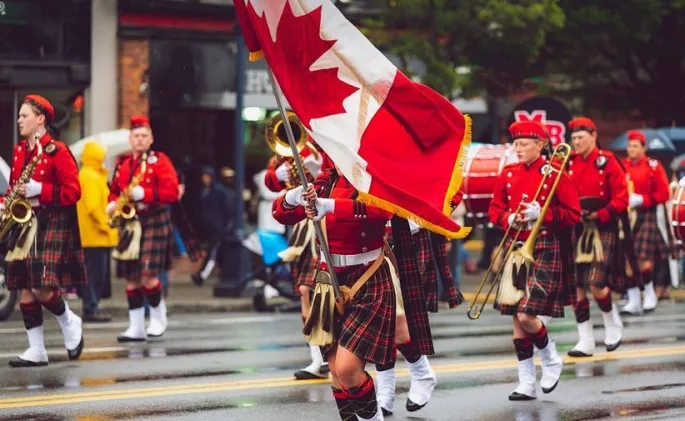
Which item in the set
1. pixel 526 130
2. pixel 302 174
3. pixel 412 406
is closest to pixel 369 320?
pixel 302 174

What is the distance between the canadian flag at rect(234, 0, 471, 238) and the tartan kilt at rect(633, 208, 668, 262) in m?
Answer: 11.5

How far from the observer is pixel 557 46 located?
26672 millimetres

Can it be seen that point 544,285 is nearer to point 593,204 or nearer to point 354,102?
point 593,204

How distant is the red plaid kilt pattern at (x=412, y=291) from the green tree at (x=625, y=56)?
16.1 metres

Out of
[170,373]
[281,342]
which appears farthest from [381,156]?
[281,342]

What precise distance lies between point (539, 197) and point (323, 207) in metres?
3.42

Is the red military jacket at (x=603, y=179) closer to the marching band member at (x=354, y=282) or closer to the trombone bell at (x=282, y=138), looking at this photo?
the trombone bell at (x=282, y=138)

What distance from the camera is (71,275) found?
42.3 ft

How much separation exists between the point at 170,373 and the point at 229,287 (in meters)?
8.01

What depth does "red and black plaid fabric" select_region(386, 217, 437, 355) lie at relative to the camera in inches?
377

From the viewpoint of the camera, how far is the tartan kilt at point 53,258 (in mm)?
12273

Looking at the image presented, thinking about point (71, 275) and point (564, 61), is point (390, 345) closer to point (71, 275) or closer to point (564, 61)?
point (71, 275)

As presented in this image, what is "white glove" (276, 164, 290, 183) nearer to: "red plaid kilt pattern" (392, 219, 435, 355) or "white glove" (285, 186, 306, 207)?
"red plaid kilt pattern" (392, 219, 435, 355)

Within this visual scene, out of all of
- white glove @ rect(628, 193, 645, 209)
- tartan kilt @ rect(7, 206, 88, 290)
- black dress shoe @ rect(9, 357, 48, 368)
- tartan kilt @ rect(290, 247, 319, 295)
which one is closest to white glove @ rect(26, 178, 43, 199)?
tartan kilt @ rect(7, 206, 88, 290)
